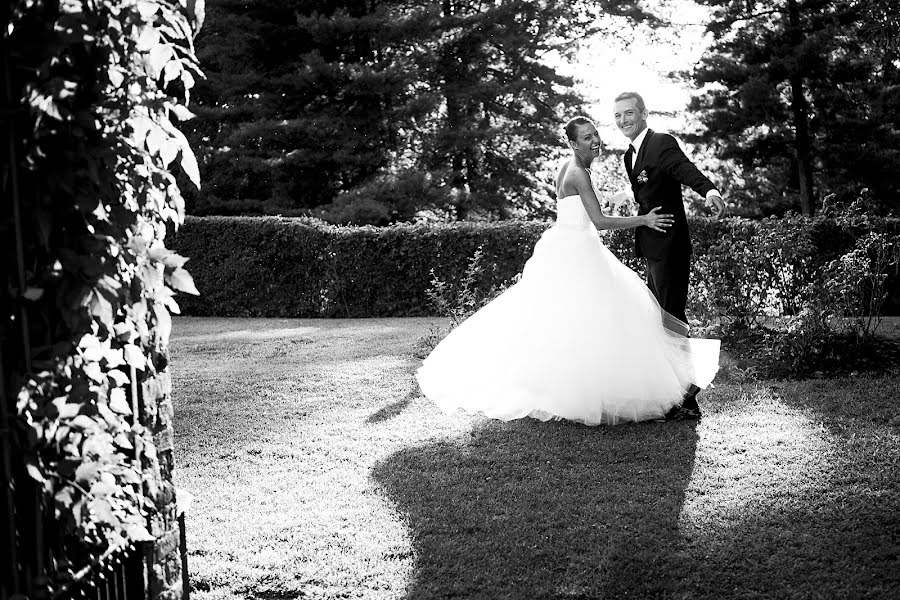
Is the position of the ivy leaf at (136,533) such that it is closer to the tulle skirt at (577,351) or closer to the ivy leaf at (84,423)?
the ivy leaf at (84,423)

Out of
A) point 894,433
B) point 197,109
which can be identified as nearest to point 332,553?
point 894,433

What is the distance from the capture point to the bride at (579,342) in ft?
18.9

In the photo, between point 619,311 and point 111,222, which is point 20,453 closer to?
point 111,222

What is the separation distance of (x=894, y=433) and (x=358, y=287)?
9345mm

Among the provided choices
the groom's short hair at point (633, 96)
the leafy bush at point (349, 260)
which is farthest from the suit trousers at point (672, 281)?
the leafy bush at point (349, 260)

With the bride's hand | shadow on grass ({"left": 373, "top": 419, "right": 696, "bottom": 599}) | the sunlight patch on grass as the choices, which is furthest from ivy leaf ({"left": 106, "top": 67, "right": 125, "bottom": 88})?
the bride's hand

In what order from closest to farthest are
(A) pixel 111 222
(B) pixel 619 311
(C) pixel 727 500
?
(A) pixel 111 222 < (C) pixel 727 500 < (B) pixel 619 311

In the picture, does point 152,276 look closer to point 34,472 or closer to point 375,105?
point 34,472

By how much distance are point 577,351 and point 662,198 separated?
1231mm

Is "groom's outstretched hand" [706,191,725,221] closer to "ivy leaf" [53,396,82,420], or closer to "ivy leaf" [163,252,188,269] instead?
"ivy leaf" [163,252,188,269]

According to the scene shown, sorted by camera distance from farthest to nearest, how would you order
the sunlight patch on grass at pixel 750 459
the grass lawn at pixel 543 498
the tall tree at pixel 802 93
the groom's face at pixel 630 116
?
the tall tree at pixel 802 93, the groom's face at pixel 630 116, the sunlight patch on grass at pixel 750 459, the grass lawn at pixel 543 498

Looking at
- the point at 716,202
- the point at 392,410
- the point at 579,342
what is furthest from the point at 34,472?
the point at 392,410

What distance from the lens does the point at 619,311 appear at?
19.6 feet

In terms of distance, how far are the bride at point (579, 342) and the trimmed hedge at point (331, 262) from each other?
617cm
